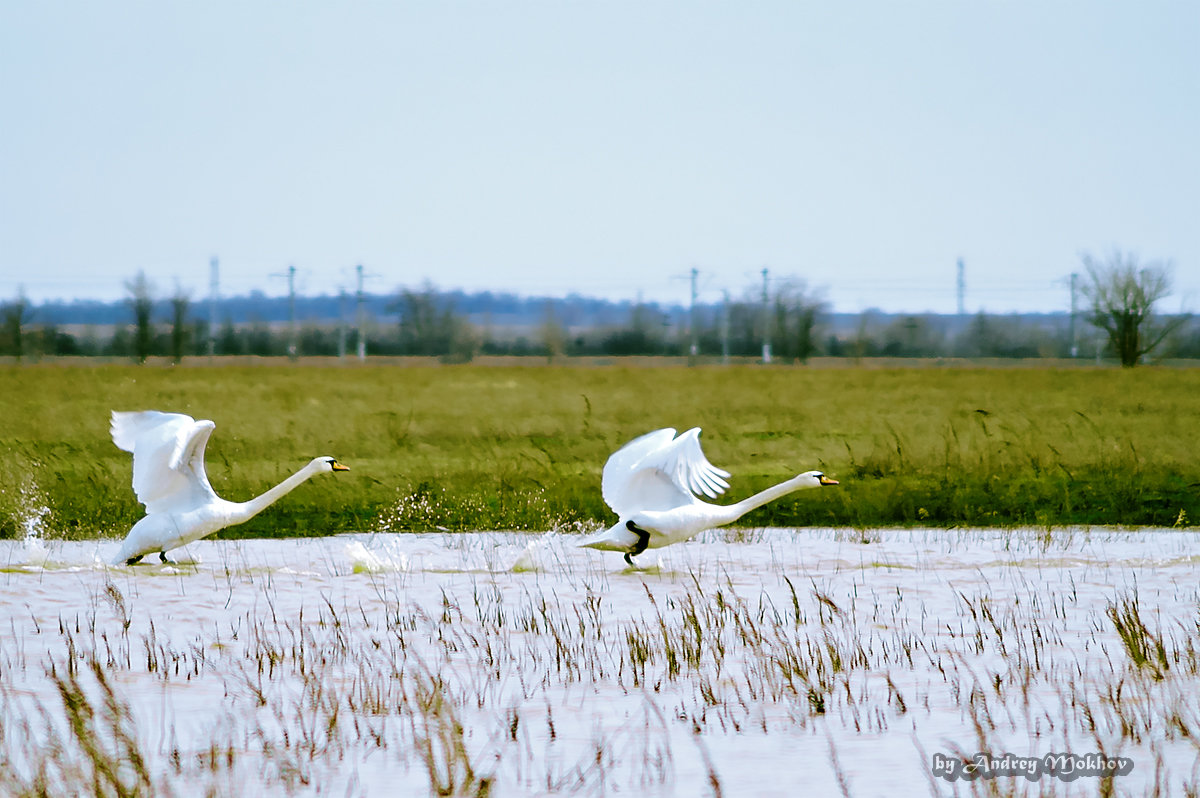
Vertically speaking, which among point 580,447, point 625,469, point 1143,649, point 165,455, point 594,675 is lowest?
point 594,675

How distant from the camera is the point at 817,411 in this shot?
29.0 metres

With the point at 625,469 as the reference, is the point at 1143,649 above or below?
below

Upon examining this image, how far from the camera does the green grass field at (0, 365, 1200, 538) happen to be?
1559 cm

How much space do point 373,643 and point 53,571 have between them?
4.41 metres

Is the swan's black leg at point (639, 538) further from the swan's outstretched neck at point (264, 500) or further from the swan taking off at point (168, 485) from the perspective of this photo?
the swan taking off at point (168, 485)

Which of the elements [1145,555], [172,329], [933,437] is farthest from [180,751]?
[172,329]

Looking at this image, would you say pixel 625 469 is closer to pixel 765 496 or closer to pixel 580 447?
pixel 765 496

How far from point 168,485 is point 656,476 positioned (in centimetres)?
392

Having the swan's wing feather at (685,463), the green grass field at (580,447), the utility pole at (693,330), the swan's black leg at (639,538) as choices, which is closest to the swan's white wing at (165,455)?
the green grass field at (580,447)

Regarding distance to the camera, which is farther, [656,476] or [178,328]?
[178,328]

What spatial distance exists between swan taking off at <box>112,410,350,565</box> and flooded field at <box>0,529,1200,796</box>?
1.27 ft

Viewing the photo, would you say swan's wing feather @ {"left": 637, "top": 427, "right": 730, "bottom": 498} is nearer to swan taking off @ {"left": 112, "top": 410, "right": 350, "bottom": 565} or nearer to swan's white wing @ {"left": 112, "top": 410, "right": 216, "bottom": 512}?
swan taking off @ {"left": 112, "top": 410, "right": 350, "bottom": 565}

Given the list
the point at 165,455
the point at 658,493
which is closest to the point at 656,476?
the point at 658,493

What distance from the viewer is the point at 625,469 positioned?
11.6 meters
